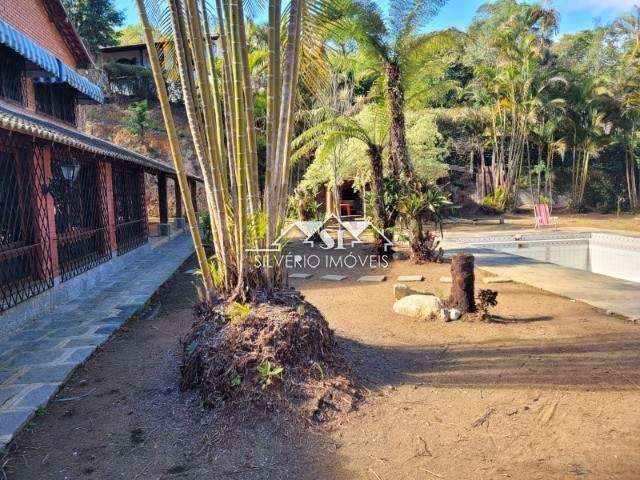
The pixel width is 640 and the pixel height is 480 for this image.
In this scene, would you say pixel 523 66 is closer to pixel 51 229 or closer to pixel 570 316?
pixel 570 316

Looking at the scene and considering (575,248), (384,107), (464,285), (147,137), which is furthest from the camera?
(147,137)

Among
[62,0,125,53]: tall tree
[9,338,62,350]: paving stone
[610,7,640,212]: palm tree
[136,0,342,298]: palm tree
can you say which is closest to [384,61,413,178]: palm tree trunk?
[136,0,342,298]: palm tree

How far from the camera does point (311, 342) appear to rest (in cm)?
352

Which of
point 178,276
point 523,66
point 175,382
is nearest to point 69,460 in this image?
point 175,382

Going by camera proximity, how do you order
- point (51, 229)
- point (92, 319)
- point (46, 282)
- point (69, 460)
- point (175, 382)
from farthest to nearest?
point (51, 229)
point (46, 282)
point (92, 319)
point (175, 382)
point (69, 460)

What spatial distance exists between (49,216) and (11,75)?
4.45 meters

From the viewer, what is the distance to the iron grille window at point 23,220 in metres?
6.14

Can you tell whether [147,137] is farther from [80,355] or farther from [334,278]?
[80,355]

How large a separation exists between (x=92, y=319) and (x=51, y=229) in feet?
6.58

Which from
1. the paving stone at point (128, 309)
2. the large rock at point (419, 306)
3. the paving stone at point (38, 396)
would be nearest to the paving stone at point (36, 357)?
the paving stone at point (38, 396)

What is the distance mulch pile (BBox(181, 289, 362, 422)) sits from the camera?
127 inches

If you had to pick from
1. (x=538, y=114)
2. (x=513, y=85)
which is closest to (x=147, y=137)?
(x=513, y=85)

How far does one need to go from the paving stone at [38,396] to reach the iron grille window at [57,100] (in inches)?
364

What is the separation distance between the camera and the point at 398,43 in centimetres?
995
